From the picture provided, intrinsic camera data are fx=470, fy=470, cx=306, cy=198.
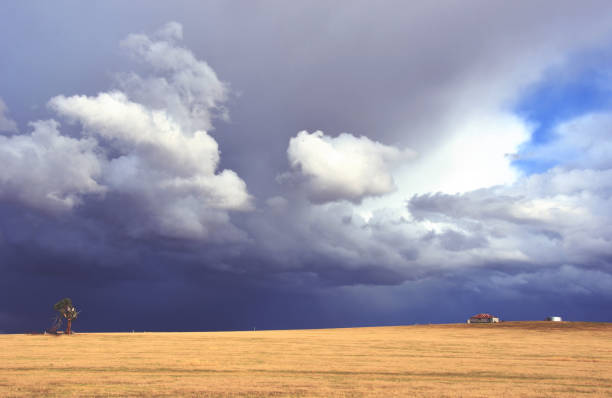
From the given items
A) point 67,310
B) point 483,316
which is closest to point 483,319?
point 483,316

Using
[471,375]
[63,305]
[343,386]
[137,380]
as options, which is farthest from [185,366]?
[63,305]

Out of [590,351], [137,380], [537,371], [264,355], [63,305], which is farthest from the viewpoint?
[63,305]

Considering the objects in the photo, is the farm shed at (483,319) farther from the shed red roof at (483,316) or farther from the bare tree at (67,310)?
the bare tree at (67,310)

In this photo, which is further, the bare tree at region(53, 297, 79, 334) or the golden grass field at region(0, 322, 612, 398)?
the bare tree at region(53, 297, 79, 334)

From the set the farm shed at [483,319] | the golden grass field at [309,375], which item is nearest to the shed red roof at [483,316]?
the farm shed at [483,319]

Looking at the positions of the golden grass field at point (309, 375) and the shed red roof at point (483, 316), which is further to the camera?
the shed red roof at point (483, 316)

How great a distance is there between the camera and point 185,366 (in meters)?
41.5

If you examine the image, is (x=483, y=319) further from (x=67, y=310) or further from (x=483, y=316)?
(x=67, y=310)

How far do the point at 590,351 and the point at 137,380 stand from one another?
55.4 m

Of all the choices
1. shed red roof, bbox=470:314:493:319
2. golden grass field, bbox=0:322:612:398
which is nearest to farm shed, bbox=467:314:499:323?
shed red roof, bbox=470:314:493:319

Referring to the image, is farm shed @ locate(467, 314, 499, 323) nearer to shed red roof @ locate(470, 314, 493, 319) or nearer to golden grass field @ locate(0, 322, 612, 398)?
shed red roof @ locate(470, 314, 493, 319)

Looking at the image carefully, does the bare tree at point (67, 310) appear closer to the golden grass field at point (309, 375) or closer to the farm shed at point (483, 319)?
the golden grass field at point (309, 375)

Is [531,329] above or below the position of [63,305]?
below

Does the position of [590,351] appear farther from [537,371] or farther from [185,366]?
[185,366]
